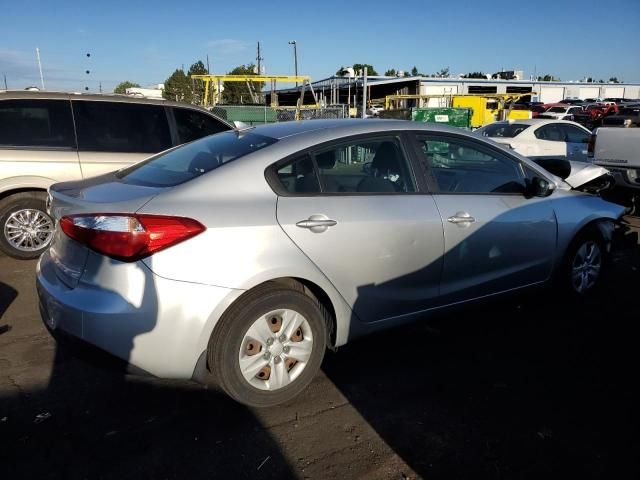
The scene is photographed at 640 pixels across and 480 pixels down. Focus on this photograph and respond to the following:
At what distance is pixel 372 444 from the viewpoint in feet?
8.74

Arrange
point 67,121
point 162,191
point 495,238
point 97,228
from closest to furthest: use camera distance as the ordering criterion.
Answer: point 97,228
point 162,191
point 495,238
point 67,121

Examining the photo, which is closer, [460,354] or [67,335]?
[67,335]

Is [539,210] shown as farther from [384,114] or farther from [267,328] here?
[384,114]

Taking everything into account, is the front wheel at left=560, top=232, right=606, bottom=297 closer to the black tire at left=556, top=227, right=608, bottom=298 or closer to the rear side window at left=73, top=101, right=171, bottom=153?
the black tire at left=556, top=227, right=608, bottom=298

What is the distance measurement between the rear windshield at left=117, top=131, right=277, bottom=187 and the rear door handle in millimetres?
1276

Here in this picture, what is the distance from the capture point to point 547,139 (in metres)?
11.5

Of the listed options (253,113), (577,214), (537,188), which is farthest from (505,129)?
(537,188)

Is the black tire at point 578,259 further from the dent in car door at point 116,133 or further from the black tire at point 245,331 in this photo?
the dent in car door at point 116,133

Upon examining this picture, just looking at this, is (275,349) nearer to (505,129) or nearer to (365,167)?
(365,167)

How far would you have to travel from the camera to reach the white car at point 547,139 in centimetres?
1131

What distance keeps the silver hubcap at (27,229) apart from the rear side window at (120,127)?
0.88 meters

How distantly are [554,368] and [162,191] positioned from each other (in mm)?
2726

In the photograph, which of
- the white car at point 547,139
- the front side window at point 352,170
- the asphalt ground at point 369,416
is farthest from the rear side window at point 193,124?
the white car at point 547,139

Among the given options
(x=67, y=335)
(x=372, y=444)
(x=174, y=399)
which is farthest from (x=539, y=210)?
(x=67, y=335)
